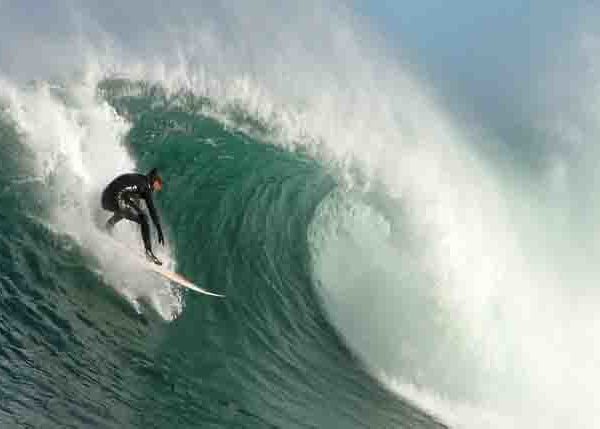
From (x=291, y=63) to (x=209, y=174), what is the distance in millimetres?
9300

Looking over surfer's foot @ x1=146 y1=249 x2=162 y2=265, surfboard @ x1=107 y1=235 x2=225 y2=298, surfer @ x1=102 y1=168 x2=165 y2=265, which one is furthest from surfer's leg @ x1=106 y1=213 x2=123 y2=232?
surfer's foot @ x1=146 y1=249 x2=162 y2=265

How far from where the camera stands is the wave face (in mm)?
7113

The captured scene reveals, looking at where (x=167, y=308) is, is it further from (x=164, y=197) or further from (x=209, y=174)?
(x=209, y=174)

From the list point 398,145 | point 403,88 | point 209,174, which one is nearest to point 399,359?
point 209,174

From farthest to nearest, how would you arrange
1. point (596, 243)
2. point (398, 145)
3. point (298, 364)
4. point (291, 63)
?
1. point (291, 63)
2. point (596, 243)
3. point (398, 145)
4. point (298, 364)

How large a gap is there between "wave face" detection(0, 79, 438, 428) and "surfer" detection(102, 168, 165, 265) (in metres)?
0.43

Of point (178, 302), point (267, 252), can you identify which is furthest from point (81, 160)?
point (267, 252)

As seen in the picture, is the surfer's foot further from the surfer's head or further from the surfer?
the surfer's head

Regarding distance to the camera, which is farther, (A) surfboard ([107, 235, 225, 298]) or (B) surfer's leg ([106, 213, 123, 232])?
(B) surfer's leg ([106, 213, 123, 232])

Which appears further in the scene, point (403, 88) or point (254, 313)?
point (403, 88)

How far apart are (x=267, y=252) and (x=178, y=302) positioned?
3.63 meters

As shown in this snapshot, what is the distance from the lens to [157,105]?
15.6 meters

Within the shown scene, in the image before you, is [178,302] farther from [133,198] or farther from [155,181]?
[155,181]

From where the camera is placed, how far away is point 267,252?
13.4 metres
